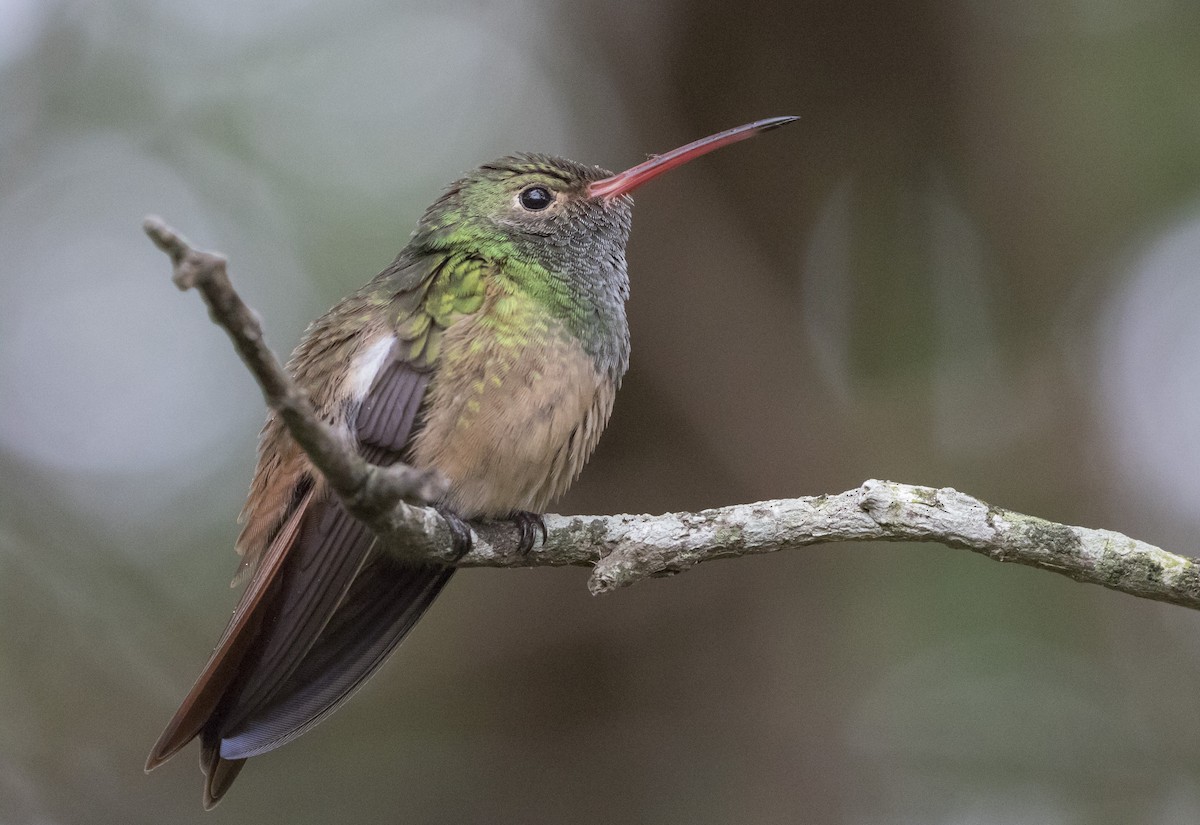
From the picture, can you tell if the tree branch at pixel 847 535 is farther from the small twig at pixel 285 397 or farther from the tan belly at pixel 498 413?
the tan belly at pixel 498 413

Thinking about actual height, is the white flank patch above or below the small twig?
above

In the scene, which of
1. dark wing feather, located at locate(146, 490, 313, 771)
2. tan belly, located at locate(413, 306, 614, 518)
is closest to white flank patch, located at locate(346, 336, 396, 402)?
tan belly, located at locate(413, 306, 614, 518)

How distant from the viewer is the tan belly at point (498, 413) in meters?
3.63

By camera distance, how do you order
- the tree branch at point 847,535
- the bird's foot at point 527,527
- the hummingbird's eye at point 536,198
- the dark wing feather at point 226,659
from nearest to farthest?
the tree branch at point 847,535, the dark wing feather at point 226,659, the bird's foot at point 527,527, the hummingbird's eye at point 536,198

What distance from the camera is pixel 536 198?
4.56 meters

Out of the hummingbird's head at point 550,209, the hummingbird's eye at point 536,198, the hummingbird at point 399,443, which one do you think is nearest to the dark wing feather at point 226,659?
the hummingbird at point 399,443

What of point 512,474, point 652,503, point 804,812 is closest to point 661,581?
point 652,503

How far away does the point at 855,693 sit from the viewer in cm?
620

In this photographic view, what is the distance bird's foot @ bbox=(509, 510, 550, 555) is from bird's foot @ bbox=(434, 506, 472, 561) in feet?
0.56

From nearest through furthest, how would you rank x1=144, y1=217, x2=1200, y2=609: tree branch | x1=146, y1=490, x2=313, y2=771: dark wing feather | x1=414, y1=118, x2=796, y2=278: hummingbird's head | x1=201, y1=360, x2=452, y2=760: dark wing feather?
x1=144, y1=217, x2=1200, y2=609: tree branch → x1=146, y1=490, x2=313, y2=771: dark wing feather → x1=201, y1=360, x2=452, y2=760: dark wing feather → x1=414, y1=118, x2=796, y2=278: hummingbird's head

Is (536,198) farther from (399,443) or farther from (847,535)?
(847,535)

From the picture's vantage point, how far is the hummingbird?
345cm

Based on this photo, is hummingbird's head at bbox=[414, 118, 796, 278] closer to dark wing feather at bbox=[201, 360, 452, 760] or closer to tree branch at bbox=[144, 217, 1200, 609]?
dark wing feather at bbox=[201, 360, 452, 760]

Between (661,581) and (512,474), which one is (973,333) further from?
(512,474)
